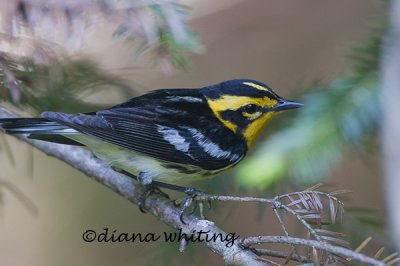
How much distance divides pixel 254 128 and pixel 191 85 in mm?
1733

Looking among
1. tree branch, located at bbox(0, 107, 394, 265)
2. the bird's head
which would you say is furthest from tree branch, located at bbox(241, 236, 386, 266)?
the bird's head

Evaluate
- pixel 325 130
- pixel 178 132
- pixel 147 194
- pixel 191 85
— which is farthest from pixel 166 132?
pixel 191 85

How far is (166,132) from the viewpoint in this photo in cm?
270

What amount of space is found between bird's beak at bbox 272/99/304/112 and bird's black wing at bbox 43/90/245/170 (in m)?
0.24

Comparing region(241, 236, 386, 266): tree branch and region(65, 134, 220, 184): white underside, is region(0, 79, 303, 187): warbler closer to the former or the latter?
region(65, 134, 220, 184): white underside

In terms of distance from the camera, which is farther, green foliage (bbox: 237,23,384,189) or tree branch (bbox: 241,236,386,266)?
green foliage (bbox: 237,23,384,189)

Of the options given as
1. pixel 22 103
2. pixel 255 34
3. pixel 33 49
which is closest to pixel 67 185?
pixel 255 34

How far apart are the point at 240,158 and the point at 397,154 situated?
1.22 m

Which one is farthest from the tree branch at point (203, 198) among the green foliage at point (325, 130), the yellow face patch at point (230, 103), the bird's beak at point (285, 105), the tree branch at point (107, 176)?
the yellow face patch at point (230, 103)

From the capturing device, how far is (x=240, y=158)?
106 inches

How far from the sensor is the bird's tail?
2.26m

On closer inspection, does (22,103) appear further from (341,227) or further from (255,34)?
(255,34)

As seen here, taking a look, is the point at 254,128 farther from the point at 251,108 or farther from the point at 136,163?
the point at 136,163

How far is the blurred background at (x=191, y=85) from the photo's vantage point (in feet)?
6.20
